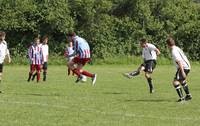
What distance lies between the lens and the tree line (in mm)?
49344

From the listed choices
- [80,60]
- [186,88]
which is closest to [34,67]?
[80,60]

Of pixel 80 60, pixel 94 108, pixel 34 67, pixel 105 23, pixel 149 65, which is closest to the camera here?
pixel 94 108

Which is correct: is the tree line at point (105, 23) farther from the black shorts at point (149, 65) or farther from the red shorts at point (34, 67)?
the black shorts at point (149, 65)

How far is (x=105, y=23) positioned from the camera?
51156mm

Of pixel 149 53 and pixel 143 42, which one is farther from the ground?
pixel 143 42

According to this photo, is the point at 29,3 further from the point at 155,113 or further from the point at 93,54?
the point at 155,113

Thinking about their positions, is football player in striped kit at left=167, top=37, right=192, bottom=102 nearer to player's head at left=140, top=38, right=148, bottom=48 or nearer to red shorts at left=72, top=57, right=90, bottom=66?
player's head at left=140, top=38, right=148, bottom=48

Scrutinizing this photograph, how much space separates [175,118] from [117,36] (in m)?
40.5

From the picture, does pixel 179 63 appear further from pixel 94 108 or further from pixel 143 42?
pixel 143 42

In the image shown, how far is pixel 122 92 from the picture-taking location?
1912cm

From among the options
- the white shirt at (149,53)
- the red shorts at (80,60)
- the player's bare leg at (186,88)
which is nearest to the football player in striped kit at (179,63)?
the player's bare leg at (186,88)

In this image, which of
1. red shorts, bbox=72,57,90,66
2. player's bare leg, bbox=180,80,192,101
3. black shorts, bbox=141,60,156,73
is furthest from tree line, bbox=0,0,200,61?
player's bare leg, bbox=180,80,192,101

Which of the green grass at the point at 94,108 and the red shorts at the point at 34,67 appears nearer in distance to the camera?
the green grass at the point at 94,108

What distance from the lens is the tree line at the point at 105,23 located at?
162 feet
